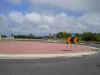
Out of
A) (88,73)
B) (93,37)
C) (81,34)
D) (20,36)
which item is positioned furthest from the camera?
(20,36)

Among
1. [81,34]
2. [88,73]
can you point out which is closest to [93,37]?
[81,34]

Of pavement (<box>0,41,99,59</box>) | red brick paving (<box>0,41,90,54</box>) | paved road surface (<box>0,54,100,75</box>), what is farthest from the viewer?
red brick paving (<box>0,41,90,54</box>)

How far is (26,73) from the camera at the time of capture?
11.7 metres

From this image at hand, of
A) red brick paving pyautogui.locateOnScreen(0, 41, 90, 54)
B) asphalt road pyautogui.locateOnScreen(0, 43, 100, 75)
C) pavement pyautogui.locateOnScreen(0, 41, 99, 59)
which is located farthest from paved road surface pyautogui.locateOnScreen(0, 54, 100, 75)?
red brick paving pyautogui.locateOnScreen(0, 41, 90, 54)

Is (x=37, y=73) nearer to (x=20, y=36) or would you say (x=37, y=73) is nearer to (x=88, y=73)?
(x=88, y=73)

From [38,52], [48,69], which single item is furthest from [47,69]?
[38,52]

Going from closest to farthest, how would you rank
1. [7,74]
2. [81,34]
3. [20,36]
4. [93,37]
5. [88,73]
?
1. [7,74]
2. [88,73]
3. [93,37]
4. [81,34]
5. [20,36]

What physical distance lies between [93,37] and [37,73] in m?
79.8

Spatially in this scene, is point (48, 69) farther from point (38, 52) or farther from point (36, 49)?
point (36, 49)

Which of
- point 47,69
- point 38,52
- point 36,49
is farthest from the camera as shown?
point 36,49

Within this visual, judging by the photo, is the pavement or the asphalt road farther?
the pavement

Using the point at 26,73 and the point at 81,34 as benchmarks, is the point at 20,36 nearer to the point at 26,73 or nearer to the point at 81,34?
the point at 81,34

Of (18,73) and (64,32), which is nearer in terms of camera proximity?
(18,73)

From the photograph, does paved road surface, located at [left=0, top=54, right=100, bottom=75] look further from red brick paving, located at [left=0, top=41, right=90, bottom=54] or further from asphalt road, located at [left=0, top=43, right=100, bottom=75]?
red brick paving, located at [left=0, top=41, right=90, bottom=54]
